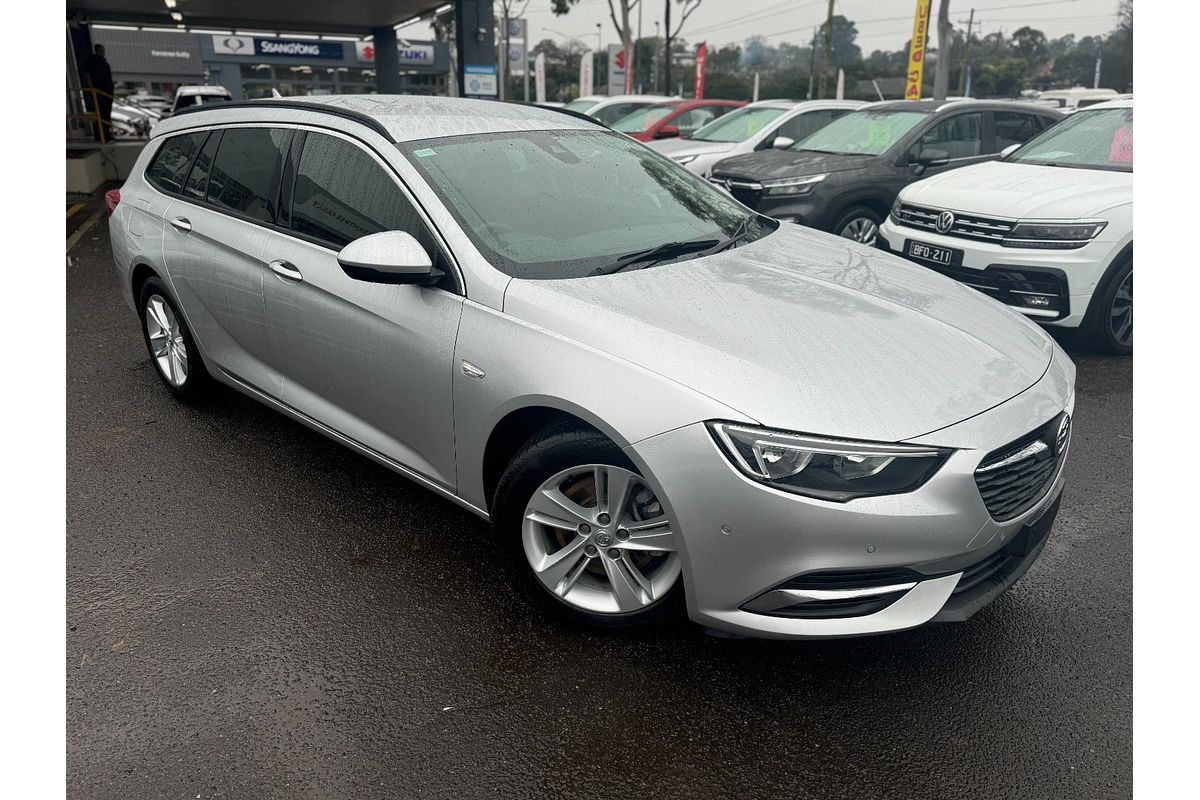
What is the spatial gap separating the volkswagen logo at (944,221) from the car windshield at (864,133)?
7.61 ft

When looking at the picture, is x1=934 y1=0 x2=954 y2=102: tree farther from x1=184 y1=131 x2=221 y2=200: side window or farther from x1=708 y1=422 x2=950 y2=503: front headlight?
x1=708 y1=422 x2=950 y2=503: front headlight

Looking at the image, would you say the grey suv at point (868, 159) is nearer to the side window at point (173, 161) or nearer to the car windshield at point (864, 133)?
the car windshield at point (864, 133)

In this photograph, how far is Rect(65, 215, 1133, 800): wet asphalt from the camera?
2.38 meters

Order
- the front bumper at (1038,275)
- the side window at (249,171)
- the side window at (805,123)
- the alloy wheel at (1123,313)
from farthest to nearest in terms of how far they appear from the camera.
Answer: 1. the side window at (805,123)
2. the alloy wheel at (1123,313)
3. the front bumper at (1038,275)
4. the side window at (249,171)

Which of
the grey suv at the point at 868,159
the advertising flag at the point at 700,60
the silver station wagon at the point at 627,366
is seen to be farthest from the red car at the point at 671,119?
the advertising flag at the point at 700,60

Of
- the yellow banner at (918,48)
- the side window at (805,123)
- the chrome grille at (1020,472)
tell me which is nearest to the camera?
the chrome grille at (1020,472)

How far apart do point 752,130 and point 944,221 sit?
5.33 metres

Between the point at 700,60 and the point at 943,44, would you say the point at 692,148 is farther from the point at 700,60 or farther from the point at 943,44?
the point at 700,60

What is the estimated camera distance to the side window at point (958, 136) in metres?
8.65

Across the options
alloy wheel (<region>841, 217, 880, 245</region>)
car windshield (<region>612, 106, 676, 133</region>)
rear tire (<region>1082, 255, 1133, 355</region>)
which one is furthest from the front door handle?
car windshield (<region>612, 106, 676, 133</region>)

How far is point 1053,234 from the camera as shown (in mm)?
5773

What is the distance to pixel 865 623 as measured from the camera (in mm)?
2449

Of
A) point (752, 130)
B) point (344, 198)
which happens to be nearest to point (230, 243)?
point (344, 198)

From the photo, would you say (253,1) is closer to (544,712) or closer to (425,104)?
(425,104)
